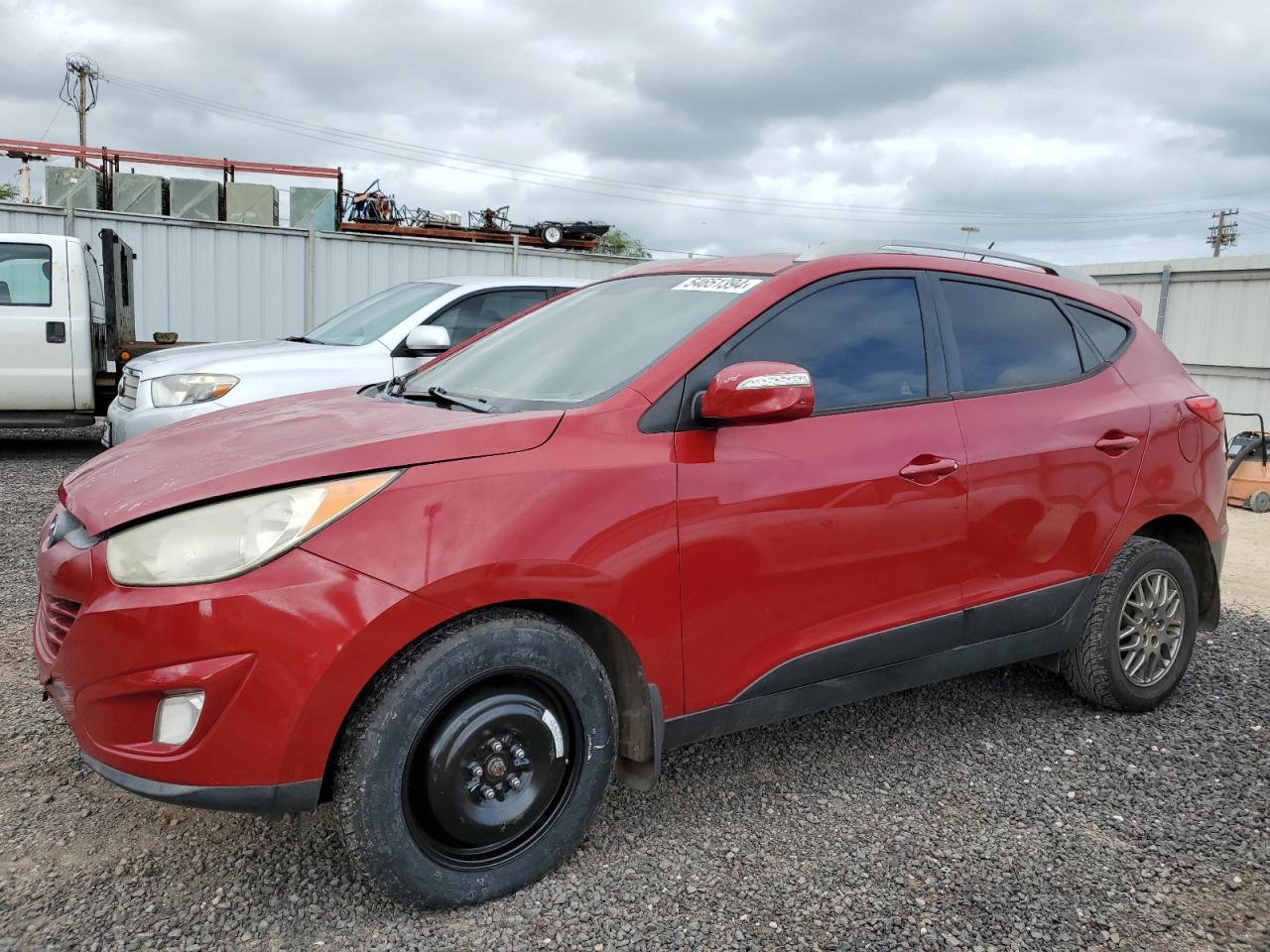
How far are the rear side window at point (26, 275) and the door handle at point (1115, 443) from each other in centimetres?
897

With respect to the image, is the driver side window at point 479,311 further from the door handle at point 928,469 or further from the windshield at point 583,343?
the door handle at point 928,469

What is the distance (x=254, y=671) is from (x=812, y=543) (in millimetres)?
1488

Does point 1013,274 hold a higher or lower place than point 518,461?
higher

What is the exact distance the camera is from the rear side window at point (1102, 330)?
3730 mm

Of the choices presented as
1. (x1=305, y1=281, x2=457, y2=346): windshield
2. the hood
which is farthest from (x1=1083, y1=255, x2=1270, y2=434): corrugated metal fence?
the hood

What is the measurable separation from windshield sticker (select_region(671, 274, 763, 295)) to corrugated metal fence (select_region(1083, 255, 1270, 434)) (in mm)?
10876

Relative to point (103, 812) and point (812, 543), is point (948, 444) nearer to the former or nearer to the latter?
point (812, 543)

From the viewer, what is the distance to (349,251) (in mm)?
15812

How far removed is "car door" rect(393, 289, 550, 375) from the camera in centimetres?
695

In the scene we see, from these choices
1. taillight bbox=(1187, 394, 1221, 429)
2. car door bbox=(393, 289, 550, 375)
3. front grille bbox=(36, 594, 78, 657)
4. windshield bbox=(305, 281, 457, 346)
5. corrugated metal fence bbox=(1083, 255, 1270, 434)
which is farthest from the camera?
corrugated metal fence bbox=(1083, 255, 1270, 434)

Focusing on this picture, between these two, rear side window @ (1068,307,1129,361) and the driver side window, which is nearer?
rear side window @ (1068,307,1129,361)

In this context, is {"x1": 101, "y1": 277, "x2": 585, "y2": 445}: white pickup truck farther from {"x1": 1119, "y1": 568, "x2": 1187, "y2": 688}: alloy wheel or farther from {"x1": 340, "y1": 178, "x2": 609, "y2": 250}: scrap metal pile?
{"x1": 340, "y1": 178, "x2": 609, "y2": 250}: scrap metal pile

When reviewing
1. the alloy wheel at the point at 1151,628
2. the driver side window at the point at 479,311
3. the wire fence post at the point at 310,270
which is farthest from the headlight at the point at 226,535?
the wire fence post at the point at 310,270

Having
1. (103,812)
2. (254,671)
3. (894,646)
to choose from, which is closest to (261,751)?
(254,671)
